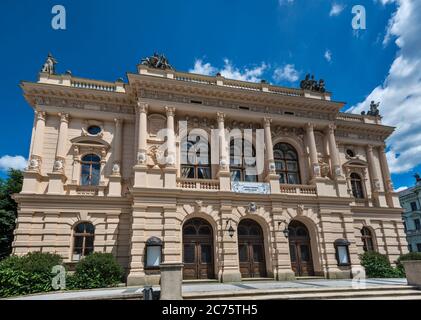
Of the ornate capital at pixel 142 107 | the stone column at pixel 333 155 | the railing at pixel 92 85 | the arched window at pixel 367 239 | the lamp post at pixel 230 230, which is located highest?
the railing at pixel 92 85

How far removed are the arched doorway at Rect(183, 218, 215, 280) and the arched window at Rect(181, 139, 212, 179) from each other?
3.32m

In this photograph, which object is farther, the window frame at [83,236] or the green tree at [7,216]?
the green tree at [7,216]

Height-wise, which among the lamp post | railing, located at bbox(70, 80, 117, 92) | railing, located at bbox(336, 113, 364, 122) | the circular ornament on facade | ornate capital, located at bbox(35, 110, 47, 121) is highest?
railing, located at bbox(70, 80, 117, 92)

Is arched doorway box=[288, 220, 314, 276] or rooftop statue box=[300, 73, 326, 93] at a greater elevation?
rooftop statue box=[300, 73, 326, 93]

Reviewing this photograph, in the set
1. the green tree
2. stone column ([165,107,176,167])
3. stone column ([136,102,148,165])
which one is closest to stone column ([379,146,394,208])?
stone column ([165,107,176,167])

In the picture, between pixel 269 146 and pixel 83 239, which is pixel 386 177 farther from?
pixel 83 239

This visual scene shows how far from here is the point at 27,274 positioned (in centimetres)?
1409

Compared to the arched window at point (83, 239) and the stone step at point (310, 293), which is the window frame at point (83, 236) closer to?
the arched window at point (83, 239)

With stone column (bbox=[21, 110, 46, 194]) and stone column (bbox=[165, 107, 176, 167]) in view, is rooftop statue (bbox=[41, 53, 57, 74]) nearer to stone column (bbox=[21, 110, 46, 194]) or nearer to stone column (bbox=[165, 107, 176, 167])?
stone column (bbox=[21, 110, 46, 194])

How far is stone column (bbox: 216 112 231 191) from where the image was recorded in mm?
19288

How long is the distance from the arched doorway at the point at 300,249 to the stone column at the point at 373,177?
28.8ft

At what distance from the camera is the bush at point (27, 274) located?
1348cm

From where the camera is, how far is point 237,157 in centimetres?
2177

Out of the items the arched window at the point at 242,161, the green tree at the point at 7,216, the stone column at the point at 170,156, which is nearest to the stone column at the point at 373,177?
the arched window at the point at 242,161
